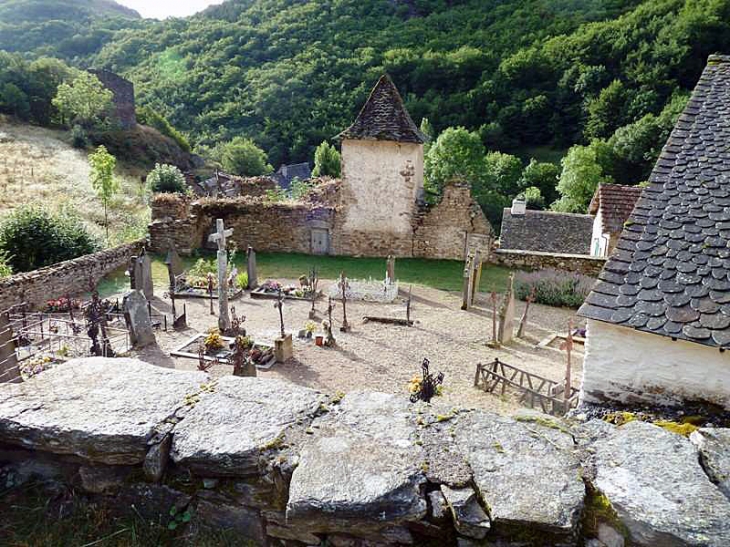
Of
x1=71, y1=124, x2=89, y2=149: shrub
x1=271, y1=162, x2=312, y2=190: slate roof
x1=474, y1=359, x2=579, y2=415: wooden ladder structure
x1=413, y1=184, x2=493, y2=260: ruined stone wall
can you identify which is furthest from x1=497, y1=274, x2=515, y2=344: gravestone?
x1=271, y1=162, x2=312, y2=190: slate roof

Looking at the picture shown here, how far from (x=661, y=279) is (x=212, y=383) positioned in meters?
4.19

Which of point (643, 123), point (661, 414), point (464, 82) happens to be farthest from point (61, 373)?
point (464, 82)

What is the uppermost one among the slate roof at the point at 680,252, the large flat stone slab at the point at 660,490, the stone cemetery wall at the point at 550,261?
the slate roof at the point at 680,252

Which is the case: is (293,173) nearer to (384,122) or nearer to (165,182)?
(165,182)

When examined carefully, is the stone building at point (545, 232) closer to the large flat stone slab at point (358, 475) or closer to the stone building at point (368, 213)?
the stone building at point (368, 213)

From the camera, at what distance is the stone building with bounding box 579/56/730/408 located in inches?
175

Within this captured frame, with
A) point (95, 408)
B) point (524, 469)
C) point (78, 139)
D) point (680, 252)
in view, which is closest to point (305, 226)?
point (680, 252)

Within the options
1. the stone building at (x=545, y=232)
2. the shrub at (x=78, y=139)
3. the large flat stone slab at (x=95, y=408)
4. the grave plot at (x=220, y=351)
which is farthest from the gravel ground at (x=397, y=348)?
the shrub at (x=78, y=139)

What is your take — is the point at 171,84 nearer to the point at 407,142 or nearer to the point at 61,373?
the point at 407,142

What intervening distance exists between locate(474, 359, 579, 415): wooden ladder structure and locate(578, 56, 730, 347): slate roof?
3183 mm

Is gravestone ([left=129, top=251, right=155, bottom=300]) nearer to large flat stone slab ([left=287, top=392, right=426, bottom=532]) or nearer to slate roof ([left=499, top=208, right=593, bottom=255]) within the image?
large flat stone slab ([left=287, top=392, right=426, bottom=532])

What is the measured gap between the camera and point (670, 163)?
564cm

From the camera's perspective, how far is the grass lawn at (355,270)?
17062 millimetres

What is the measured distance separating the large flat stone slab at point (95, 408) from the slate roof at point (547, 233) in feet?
71.2
